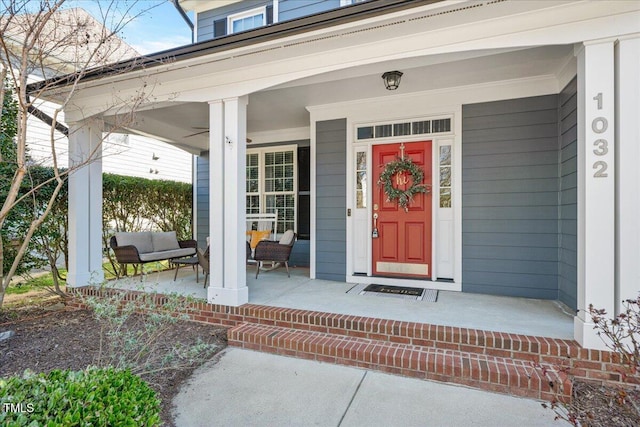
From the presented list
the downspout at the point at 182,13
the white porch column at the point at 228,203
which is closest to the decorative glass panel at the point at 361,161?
the white porch column at the point at 228,203

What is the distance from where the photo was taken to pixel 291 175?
6.41 meters

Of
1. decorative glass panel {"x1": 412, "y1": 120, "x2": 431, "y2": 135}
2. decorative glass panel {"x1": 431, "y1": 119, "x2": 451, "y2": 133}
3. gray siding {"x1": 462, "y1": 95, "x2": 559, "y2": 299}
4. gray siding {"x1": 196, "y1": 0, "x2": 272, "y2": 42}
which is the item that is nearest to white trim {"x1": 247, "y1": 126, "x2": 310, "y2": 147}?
gray siding {"x1": 196, "y1": 0, "x2": 272, "y2": 42}

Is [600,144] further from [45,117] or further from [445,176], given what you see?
[45,117]

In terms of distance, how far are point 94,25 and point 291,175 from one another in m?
3.72

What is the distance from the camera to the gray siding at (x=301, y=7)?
572 centimetres

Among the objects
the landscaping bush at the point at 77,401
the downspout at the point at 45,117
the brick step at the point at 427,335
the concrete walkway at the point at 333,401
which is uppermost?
the downspout at the point at 45,117

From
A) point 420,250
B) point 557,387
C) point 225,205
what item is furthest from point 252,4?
point 557,387

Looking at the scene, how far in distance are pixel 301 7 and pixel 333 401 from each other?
20.6ft

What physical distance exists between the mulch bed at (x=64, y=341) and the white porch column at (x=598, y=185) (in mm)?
3117

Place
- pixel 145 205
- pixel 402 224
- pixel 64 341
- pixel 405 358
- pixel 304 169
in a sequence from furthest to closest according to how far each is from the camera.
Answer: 1. pixel 145 205
2. pixel 304 169
3. pixel 402 224
4. pixel 64 341
5. pixel 405 358

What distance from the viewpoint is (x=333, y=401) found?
7.39 ft

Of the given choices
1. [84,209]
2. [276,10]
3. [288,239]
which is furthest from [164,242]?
[276,10]

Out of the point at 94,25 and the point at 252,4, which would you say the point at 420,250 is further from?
the point at 252,4

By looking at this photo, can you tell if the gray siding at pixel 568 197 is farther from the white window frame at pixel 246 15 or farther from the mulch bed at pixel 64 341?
the white window frame at pixel 246 15
